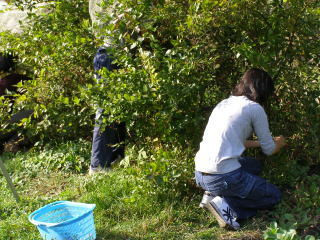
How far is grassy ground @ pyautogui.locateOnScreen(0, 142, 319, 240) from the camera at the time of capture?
4105 mm

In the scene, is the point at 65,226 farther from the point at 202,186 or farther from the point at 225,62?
the point at 225,62

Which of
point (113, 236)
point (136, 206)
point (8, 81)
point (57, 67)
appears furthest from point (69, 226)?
point (8, 81)

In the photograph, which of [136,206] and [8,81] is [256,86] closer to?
[136,206]

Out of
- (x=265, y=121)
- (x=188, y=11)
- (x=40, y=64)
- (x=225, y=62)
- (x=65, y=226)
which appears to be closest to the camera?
(x=65, y=226)

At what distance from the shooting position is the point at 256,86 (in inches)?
161

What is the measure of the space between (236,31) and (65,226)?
7.36 ft

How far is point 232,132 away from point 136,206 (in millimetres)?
1073

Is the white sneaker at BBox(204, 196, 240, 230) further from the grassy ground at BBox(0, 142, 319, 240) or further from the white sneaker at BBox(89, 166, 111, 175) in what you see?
the white sneaker at BBox(89, 166, 111, 175)

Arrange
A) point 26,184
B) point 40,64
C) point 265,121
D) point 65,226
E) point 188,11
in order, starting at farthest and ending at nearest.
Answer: point 40,64, point 26,184, point 188,11, point 265,121, point 65,226

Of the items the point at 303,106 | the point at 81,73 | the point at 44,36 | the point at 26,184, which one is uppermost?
the point at 44,36

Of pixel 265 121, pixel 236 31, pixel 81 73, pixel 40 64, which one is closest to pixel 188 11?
pixel 236 31

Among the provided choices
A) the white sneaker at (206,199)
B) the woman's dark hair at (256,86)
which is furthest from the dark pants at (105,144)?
the woman's dark hair at (256,86)

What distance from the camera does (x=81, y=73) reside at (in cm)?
599

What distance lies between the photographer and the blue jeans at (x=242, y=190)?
405cm
